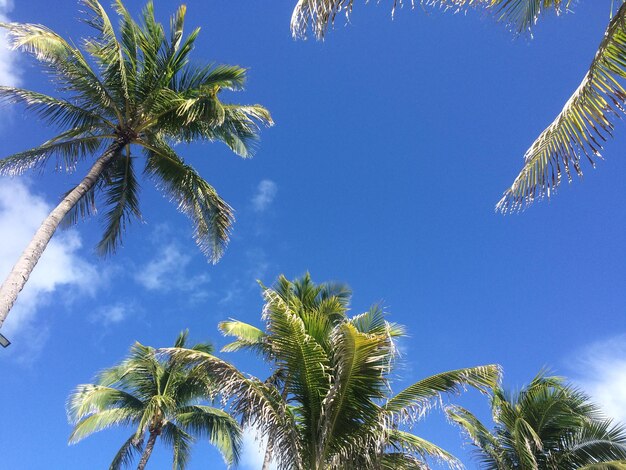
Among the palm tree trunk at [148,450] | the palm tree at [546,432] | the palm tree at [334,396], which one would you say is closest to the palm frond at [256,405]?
the palm tree at [334,396]

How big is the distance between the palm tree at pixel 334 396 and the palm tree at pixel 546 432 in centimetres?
455

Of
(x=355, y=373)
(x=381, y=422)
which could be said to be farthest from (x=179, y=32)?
(x=381, y=422)

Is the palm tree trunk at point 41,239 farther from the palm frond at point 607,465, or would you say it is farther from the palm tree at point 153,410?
the palm frond at point 607,465

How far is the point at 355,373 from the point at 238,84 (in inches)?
315

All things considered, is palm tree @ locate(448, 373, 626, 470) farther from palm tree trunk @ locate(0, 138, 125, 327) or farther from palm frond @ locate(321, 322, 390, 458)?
palm tree trunk @ locate(0, 138, 125, 327)

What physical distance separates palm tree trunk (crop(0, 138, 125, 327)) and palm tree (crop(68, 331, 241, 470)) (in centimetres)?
756

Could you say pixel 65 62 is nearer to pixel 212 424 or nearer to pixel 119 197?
pixel 119 197

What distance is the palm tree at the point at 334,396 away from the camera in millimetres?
8414

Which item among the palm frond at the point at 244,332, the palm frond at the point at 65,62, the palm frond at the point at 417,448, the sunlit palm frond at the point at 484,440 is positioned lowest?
the palm frond at the point at 417,448

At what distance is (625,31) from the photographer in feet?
13.7

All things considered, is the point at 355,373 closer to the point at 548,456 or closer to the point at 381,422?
the point at 381,422

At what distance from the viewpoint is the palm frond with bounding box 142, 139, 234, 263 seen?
11.9 metres

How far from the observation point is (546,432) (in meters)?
13.7

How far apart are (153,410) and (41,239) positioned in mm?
8724
